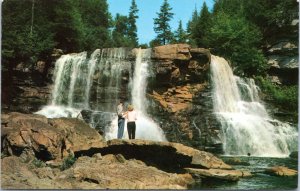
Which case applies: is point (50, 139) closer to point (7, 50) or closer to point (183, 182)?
point (183, 182)

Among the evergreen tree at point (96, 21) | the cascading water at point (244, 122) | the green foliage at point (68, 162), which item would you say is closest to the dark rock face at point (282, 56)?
the cascading water at point (244, 122)

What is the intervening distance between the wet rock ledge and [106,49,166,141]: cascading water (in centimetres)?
395

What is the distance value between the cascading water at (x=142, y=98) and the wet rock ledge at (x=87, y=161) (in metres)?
3.95

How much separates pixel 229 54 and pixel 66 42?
24.6ft

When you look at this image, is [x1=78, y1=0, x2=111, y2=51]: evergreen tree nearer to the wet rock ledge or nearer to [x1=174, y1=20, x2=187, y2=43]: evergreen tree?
[x1=174, y1=20, x2=187, y2=43]: evergreen tree

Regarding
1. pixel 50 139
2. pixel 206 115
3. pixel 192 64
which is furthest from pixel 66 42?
pixel 50 139

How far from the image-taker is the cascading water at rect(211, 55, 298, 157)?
1414 cm

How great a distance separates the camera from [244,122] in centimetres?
1524

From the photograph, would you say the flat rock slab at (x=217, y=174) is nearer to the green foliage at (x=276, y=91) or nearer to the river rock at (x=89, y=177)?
the river rock at (x=89, y=177)

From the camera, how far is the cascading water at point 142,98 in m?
14.6

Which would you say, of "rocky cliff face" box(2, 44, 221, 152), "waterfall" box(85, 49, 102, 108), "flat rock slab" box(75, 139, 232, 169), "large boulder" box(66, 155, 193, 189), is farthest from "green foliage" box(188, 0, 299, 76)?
"large boulder" box(66, 155, 193, 189)

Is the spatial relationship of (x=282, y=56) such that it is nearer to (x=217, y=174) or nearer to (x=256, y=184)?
(x=217, y=174)

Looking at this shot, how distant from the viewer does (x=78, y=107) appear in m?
16.8

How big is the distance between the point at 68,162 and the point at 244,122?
7.78 metres
